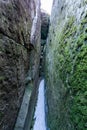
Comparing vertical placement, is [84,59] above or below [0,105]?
above

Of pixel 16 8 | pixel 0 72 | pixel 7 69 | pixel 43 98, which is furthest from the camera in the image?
pixel 43 98

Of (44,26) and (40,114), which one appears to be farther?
(44,26)

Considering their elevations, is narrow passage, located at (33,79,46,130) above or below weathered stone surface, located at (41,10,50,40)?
below

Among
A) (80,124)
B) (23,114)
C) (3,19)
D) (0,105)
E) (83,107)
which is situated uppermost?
(3,19)

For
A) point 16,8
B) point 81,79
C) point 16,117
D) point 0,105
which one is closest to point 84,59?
point 81,79

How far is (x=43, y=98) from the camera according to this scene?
6699 mm

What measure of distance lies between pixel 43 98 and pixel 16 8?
3908 mm

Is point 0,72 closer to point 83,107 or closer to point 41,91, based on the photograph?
point 83,107

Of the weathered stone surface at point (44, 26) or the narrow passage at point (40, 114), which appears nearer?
the narrow passage at point (40, 114)

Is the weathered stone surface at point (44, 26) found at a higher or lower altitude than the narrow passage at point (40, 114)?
higher

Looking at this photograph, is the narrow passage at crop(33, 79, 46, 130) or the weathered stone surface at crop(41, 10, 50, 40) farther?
the weathered stone surface at crop(41, 10, 50, 40)

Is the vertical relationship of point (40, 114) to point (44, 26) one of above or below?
below

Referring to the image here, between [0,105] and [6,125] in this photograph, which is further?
[6,125]

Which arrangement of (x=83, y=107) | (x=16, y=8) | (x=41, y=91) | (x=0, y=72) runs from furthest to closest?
1. (x=41, y=91)
2. (x=16, y=8)
3. (x=0, y=72)
4. (x=83, y=107)
